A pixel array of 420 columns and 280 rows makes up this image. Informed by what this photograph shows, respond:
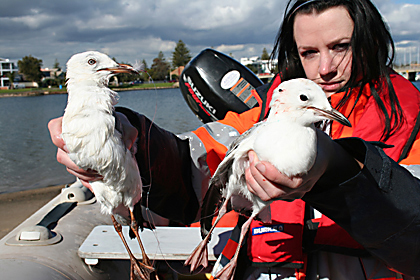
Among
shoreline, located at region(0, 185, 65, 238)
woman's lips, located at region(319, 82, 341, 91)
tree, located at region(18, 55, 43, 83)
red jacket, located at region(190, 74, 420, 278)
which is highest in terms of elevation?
tree, located at region(18, 55, 43, 83)

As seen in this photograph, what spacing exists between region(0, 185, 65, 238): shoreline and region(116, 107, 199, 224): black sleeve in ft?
15.8

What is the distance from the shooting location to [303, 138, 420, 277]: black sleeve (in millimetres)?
1220

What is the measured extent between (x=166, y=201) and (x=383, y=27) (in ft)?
5.31

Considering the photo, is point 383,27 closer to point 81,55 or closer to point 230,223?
point 81,55

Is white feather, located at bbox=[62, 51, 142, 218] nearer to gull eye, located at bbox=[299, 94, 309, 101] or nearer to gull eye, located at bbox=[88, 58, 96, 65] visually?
gull eye, located at bbox=[88, 58, 96, 65]

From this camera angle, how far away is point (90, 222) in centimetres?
326

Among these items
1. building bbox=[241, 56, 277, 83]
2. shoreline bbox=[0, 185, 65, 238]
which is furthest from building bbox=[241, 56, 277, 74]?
shoreline bbox=[0, 185, 65, 238]

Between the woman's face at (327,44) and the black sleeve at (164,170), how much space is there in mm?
924

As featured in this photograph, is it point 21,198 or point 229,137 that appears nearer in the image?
point 229,137

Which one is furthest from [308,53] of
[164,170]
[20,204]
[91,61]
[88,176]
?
[20,204]

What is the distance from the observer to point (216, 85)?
4.12 m

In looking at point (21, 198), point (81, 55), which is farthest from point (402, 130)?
point (21, 198)

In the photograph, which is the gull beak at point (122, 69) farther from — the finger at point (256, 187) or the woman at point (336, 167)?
the finger at point (256, 187)

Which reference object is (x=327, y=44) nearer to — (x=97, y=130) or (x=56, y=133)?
(x=97, y=130)
